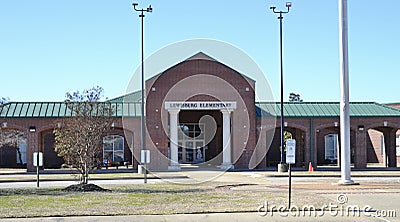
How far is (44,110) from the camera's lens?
1781 inches

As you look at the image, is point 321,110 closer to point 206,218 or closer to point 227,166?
point 227,166

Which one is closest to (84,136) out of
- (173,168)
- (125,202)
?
(125,202)

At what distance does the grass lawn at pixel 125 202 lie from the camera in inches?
616

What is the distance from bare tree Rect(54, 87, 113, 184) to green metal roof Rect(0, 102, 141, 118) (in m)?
20.3

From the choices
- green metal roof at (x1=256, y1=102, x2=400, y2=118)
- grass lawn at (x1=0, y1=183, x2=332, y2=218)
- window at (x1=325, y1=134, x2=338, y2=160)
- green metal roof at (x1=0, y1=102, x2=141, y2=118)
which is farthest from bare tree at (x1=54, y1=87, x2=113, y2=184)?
window at (x1=325, y1=134, x2=338, y2=160)

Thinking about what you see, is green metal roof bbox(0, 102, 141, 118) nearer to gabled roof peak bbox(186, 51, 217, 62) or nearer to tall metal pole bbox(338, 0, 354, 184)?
gabled roof peak bbox(186, 51, 217, 62)

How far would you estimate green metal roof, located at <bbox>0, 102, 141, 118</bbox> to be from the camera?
A: 145 ft

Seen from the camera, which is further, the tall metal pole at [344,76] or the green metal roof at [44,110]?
the green metal roof at [44,110]

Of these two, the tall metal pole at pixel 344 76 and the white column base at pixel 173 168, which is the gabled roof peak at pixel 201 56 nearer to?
the white column base at pixel 173 168

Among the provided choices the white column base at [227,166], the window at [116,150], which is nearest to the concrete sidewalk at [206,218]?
the white column base at [227,166]

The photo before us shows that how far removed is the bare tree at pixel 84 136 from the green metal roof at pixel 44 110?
2031cm

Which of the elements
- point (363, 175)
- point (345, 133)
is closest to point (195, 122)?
point (363, 175)

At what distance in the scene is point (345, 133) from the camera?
25469 millimetres

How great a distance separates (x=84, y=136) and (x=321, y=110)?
94.7ft
